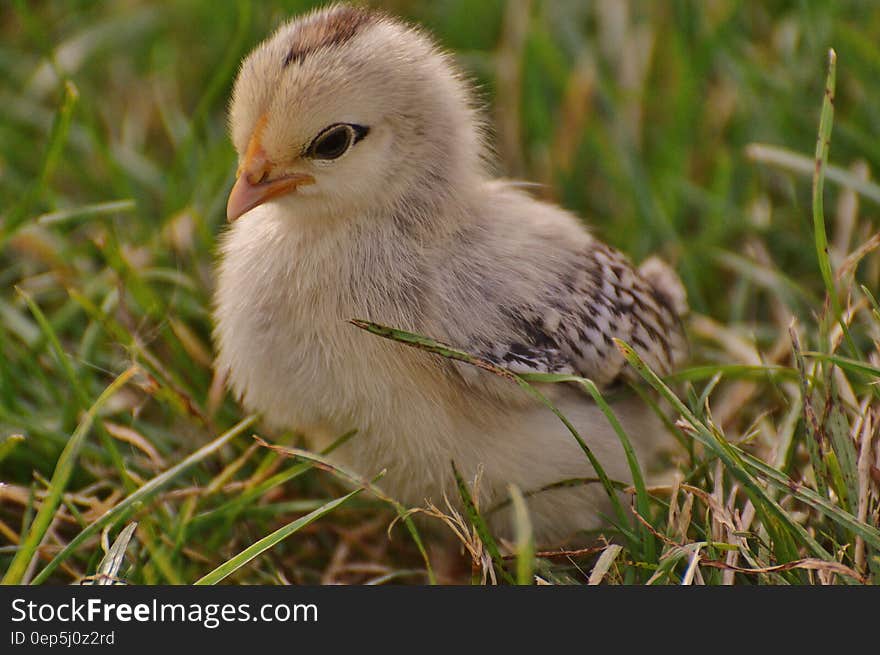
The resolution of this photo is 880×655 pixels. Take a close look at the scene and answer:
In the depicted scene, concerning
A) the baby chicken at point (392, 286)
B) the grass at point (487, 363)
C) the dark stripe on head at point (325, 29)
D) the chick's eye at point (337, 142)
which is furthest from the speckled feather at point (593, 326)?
the dark stripe on head at point (325, 29)

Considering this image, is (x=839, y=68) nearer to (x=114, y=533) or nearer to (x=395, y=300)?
(x=395, y=300)

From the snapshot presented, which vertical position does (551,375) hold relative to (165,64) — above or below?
below

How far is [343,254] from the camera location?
257cm

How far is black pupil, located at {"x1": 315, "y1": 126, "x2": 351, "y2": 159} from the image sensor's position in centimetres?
Result: 244

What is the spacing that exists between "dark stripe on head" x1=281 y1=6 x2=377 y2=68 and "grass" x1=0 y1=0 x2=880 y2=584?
70 centimetres

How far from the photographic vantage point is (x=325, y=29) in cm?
251

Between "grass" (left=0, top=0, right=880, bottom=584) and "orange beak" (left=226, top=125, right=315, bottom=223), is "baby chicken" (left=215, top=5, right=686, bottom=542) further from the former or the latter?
"grass" (left=0, top=0, right=880, bottom=584)

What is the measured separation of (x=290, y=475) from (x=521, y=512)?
0.75 meters

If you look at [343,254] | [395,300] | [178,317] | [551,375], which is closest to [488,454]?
[551,375]

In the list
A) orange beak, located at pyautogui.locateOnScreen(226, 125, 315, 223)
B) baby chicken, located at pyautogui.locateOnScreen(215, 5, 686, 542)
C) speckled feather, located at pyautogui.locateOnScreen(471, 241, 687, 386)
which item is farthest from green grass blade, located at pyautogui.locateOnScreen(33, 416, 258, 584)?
speckled feather, located at pyautogui.locateOnScreen(471, 241, 687, 386)

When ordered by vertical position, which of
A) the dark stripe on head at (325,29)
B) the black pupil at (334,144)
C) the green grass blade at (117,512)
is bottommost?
the green grass blade at (117,512)

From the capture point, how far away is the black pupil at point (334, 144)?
2438 mm

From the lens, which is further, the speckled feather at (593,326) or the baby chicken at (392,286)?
the speckled feather at (593,326)

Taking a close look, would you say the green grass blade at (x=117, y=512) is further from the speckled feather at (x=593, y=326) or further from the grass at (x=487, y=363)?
the speckled feather at (x=593, y=326)
